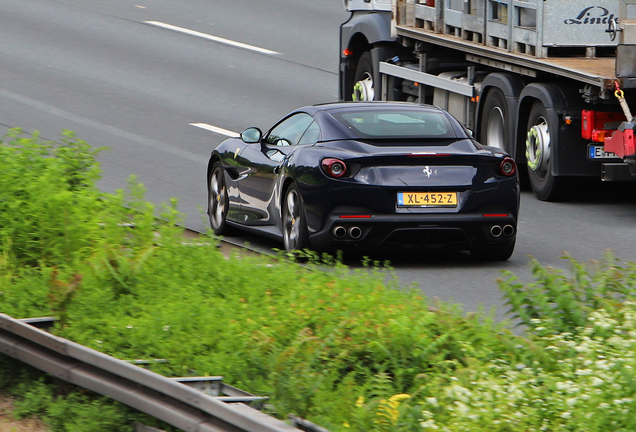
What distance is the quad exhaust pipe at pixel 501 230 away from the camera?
10.8 meters

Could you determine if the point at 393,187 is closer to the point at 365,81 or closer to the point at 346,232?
the point at 346,232

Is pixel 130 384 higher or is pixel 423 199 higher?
pixel 423 199

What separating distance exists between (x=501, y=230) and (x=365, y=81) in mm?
10220

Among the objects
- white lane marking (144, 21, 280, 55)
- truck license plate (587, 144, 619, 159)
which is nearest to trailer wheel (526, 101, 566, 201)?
truck license plate (587, 144, 619, 159)

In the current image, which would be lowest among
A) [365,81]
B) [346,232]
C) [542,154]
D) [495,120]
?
[346,232]

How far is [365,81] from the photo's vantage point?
68.1 ft

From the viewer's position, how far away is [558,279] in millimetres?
7160

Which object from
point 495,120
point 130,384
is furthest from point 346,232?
point 495,120

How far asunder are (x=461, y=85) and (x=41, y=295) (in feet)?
33.6

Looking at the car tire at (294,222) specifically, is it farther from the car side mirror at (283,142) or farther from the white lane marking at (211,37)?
the white lane marking at (211,37)

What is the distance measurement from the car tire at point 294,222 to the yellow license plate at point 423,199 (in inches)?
32.5

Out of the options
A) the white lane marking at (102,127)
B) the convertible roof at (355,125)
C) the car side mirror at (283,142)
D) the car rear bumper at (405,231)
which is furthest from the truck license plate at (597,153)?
the white lane marking at (102,127)

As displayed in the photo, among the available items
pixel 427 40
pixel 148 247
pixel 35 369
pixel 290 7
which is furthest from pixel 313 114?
pixel 290 7

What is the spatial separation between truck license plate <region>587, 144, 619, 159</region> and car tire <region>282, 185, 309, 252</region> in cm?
429
